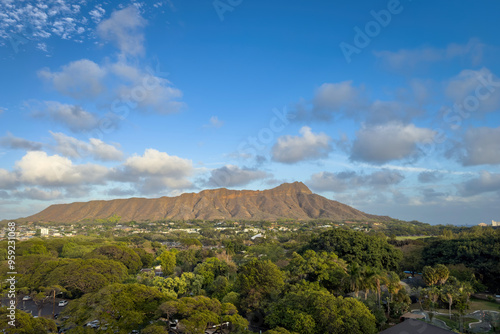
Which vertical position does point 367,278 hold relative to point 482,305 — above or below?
above

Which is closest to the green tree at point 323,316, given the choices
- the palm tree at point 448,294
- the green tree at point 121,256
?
the palm tree at point 448,294

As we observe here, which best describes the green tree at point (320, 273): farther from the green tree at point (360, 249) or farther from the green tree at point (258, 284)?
the green tree at point (360, 249)

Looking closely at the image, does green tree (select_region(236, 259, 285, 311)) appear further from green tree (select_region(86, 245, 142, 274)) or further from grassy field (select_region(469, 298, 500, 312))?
green tree (select_region(86, 245, 142, 274))

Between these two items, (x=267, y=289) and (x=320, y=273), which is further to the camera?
(x=320, y=273)

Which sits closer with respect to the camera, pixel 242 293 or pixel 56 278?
pixel 242 293

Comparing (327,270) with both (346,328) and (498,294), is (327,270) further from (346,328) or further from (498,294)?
(498,294)

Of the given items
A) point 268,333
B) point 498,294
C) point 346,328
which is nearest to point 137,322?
point 268,333

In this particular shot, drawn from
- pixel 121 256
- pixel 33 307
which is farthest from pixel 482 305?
pixel 121 256

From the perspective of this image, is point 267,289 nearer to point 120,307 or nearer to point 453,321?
point 120,307

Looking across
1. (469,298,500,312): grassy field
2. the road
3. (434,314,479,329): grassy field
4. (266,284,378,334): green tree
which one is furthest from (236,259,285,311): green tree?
the road
